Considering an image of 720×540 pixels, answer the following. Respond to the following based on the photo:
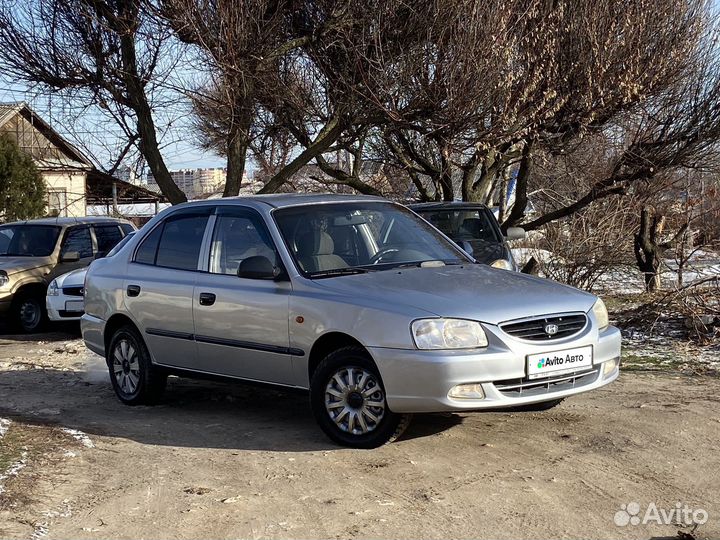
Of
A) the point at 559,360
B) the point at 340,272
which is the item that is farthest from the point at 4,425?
the point at 559,360

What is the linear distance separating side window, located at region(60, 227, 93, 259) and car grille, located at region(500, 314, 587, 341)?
10252mm

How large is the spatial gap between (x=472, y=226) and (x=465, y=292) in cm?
659

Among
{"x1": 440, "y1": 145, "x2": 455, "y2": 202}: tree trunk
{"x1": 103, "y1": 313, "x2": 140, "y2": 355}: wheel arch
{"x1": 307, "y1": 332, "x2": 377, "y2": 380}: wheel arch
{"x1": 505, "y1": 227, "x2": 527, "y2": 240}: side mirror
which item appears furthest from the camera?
{"x1": 440, "y1": 145, "x2": 455, "y2": 202}: tree trunk

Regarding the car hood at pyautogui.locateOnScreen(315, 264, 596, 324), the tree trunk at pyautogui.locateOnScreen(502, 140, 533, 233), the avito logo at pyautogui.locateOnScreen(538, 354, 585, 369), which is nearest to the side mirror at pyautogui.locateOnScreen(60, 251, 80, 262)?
the tree trunk at pyautogui.locateOnScreen(502, 140, 533, 233)

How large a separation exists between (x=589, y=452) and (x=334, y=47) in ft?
28.2

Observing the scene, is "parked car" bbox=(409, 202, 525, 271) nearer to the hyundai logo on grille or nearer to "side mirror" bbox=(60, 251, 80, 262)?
"side mirror" bbox=(60, 251, 80, 262)

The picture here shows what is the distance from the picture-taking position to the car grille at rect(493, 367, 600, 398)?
236 inches

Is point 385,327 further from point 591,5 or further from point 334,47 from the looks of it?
point 591,5

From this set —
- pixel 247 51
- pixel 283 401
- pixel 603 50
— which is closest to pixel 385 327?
pixel 283 401

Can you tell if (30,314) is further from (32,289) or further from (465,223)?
(465,223)

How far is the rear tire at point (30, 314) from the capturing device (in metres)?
14.4

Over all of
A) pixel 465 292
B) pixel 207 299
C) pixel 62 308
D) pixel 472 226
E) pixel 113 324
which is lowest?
pixel 62 308

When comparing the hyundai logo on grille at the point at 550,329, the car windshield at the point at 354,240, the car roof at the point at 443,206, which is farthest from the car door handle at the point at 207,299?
the car roof at the point at 443,206

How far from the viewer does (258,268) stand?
6.85m
